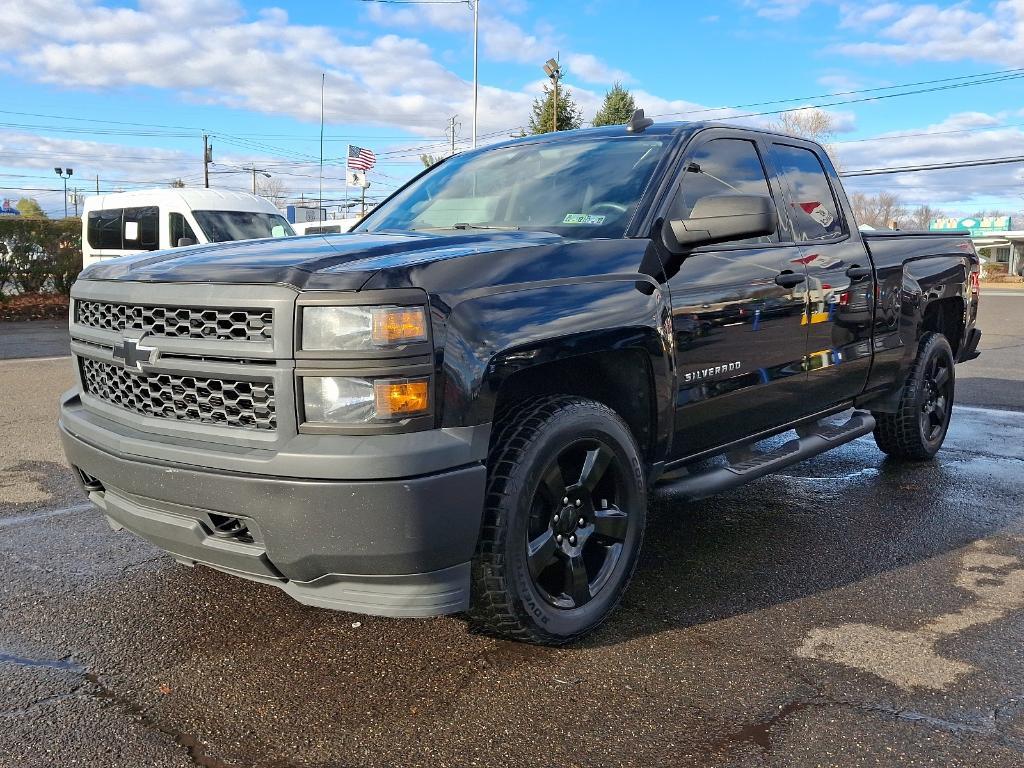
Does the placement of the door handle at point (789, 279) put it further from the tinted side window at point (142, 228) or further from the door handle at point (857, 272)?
the tinted side window at point (142, 228)

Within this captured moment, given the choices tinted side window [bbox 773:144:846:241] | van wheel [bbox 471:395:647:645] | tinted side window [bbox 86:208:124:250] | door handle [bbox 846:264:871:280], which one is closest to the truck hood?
van wheel [bbox 471:395:647:645]

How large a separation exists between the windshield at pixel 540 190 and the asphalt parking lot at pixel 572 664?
120 centimetres

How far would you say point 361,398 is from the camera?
8.41ft

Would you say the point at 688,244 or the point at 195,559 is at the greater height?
the point at 688,244

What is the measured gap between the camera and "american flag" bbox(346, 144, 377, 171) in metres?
33.7

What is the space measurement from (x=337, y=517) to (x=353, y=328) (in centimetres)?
53

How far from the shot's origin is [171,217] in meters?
16.8

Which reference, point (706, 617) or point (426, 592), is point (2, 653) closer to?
point (426, 592)

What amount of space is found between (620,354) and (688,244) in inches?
21.6

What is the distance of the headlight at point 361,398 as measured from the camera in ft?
8.40

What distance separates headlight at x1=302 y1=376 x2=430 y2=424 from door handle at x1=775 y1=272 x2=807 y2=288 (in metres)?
2.12

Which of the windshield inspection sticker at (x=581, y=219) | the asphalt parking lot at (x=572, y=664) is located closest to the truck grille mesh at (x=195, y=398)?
the asphalt parking lot at (x=572, y=664)

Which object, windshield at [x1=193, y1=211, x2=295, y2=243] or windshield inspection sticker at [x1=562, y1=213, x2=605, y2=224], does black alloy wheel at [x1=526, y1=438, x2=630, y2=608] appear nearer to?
windshield inspection sticker at [x1=562, y1=213, x2=605, y2=224]

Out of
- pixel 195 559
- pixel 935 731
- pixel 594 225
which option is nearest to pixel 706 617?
pixel 935 731
